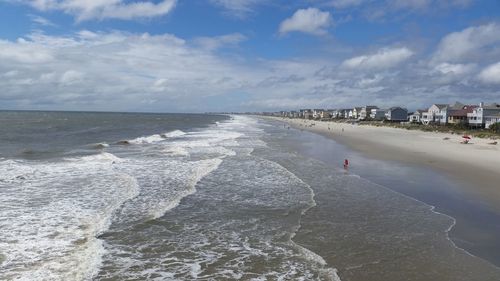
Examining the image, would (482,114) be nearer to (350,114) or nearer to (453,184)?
(453,184)

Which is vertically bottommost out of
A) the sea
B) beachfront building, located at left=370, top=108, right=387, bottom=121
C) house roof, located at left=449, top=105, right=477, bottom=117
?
the sea

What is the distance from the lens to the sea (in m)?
8.65

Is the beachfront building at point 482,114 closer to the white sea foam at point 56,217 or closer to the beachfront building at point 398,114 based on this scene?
the beachfront building at point 398,114

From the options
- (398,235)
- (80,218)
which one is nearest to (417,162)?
(398,235)

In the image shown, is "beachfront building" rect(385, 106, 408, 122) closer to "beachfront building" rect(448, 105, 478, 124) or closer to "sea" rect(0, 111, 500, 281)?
"beachfront building" rect(448, 105, 478, 124)

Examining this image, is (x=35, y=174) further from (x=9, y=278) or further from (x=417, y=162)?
(x=417, y=162)

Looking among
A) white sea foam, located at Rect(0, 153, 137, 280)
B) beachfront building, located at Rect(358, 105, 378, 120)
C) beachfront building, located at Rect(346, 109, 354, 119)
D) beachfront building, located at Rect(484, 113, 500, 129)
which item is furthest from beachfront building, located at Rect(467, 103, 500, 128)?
beachfront building, located at Rect(346, 109, 354, 119)

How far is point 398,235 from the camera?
11.2 metres

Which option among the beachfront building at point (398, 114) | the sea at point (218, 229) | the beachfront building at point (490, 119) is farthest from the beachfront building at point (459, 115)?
the sea at point (218, 229)

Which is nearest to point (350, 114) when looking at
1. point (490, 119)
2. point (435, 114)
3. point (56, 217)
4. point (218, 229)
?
point (435, 114)

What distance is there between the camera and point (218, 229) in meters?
11.6

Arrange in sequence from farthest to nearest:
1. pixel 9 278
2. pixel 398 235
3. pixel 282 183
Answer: pixel 282 183 < pixel 398 235 < pixel 9 278

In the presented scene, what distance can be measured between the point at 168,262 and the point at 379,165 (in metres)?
19.3

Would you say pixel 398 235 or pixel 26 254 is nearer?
pixel 26 254
